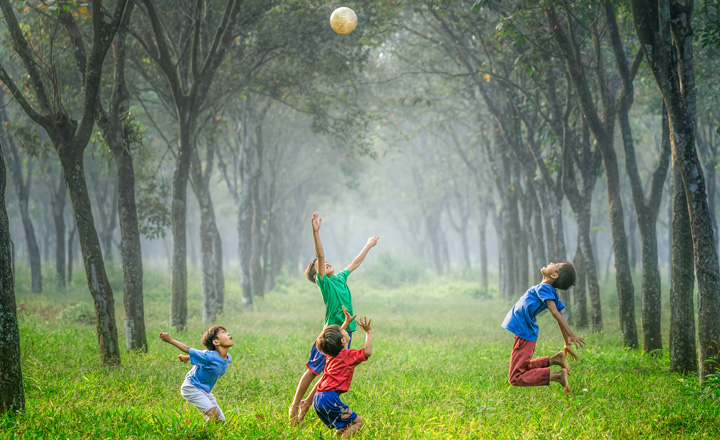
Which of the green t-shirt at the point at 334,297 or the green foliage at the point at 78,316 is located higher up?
the green t-shirt at the point at 334,297

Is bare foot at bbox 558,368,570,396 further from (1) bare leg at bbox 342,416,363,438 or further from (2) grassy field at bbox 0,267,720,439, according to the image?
(1) bare leg at bbox 342,416,363,438

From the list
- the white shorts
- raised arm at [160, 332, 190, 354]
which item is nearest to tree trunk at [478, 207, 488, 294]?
the white shorts

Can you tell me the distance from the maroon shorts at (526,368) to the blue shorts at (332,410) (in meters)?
2.26

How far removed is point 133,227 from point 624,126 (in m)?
8.78

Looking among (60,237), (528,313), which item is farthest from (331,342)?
(60,237)

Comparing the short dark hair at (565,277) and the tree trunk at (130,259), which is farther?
the tree trunk at (130,259)

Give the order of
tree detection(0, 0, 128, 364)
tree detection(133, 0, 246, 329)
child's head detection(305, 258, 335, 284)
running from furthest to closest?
tree detection(133, 0, 246, 329)
tree detection(0, 0, 128, 364)
child's head detection(305, 258, 335, 284)

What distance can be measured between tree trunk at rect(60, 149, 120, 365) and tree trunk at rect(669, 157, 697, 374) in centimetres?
783

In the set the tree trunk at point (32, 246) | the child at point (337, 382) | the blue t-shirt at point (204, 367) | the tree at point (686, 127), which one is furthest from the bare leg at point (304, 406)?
the tree trunk at point (32, 246)

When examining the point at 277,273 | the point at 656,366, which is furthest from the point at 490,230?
the point at 656,366

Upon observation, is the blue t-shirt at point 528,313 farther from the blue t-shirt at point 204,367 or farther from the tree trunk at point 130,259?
the tree trunk at point 130,259

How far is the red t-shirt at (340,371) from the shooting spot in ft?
16.6

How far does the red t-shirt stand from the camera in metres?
5.06

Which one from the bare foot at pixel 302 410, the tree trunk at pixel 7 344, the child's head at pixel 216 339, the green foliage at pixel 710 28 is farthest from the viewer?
the green foliage at pixel 710 28
